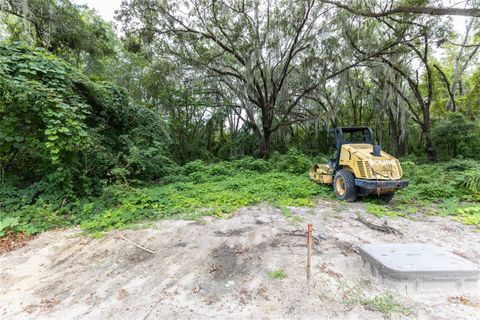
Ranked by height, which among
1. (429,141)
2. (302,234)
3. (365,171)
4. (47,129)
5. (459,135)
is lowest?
(302,234)

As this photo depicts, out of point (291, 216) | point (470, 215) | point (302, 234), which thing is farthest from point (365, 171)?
point (302, 234)

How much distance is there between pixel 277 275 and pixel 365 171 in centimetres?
308

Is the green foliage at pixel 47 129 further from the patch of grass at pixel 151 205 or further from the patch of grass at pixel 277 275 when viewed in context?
the patch of grass at pixel 277 275

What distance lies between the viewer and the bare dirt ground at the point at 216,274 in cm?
175

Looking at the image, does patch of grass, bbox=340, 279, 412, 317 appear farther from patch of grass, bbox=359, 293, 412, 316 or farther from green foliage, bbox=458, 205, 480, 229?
green foliage, bbox=458, 205, 480, 229

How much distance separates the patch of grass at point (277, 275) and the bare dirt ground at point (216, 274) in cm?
3

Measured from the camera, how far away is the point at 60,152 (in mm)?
4113

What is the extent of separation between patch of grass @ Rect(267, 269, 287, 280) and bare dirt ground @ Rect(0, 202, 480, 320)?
35mm

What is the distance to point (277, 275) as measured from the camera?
2.13 meters

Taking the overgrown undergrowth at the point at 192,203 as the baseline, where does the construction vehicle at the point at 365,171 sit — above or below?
above

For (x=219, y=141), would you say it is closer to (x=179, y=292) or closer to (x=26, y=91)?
(x=26, y=91)

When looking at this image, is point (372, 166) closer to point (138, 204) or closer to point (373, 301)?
point (373, 301)

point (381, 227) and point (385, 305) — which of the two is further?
point (381, 227)

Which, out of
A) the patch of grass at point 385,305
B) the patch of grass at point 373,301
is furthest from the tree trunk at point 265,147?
the patch of grass at point 385,305
